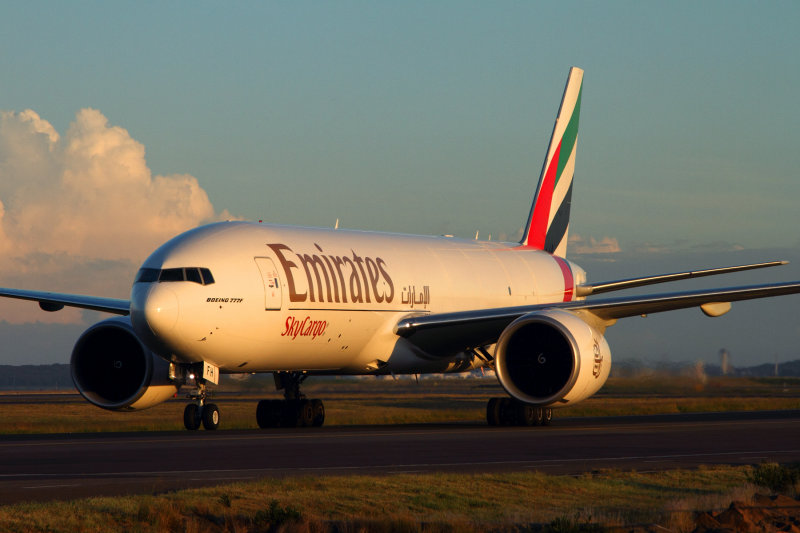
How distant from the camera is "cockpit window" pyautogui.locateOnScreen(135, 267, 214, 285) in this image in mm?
21391

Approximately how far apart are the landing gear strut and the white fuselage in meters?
0.65

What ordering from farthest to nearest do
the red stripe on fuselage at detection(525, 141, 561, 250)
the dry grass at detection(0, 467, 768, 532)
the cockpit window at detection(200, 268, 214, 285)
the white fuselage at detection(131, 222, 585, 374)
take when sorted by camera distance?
the red stripe on fuselage at detection(525, 141, 561, 250) → the cockpit window at detection(200, 268, 214, 285) → the white fuselage at detection(131, 222, 585, 374) → the dry grass at detection(0, 467, 768, 532)

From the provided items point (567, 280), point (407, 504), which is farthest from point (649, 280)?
point (407, 504)

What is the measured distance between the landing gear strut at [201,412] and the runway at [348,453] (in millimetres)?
210

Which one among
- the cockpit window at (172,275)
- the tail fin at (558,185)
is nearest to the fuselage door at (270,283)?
the cockpit window at (172,275)

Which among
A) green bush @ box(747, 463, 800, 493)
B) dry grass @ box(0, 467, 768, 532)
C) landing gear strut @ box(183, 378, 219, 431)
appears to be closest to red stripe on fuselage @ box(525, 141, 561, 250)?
landing gear strut @ box(183, 378, 219, 431)

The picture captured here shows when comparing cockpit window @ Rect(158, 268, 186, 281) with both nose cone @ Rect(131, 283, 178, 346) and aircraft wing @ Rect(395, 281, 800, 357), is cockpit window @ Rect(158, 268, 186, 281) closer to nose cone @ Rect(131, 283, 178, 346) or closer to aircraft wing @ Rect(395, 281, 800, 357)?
nose cone @ Rect(131, 283, 178, 346)

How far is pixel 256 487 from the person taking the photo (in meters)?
12.0

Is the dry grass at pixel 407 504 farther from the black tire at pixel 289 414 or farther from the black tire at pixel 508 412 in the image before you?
the black tire at pixel 289 414

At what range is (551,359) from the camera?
80.6ft

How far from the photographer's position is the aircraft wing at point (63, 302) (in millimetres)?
25594

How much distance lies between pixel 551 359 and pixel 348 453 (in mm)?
8407

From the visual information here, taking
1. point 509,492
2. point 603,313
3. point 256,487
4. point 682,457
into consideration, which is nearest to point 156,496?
point 256,487

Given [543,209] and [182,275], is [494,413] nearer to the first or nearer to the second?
[182,275]
